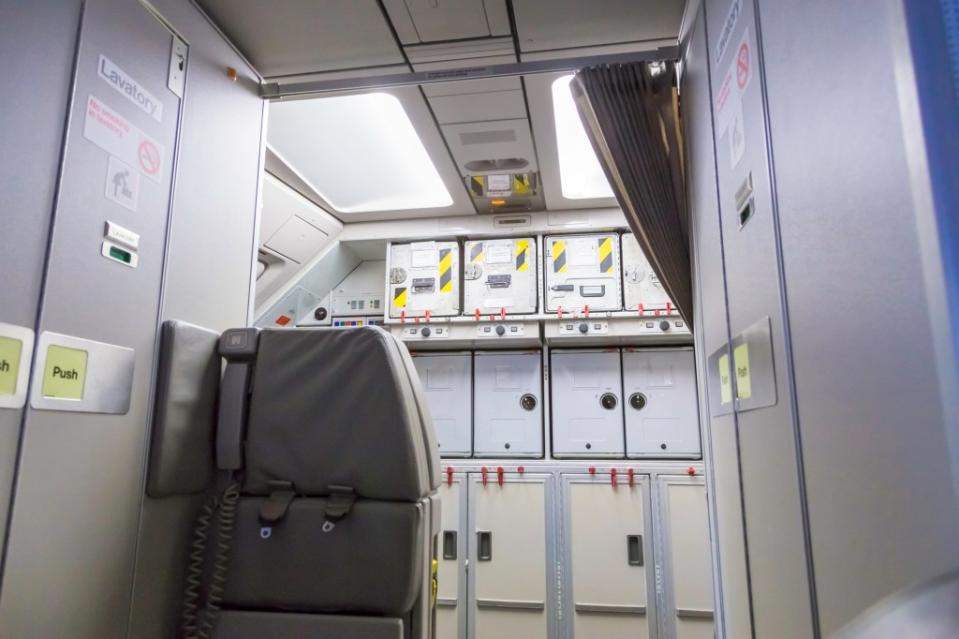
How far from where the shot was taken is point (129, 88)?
78.8 inches

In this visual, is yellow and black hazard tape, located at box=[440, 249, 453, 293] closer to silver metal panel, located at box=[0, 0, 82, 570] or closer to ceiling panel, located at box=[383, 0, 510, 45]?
ceiling panel, located at box=[383, 0, 510, 45]

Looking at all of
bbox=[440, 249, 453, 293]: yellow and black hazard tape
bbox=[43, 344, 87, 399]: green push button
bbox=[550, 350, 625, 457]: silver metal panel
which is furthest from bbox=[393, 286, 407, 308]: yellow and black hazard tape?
bbox=[43, 344, 87, 399]: green push button

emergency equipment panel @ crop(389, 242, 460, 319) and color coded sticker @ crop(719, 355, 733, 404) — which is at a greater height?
emergency equipment panel @ crop(389, 242, 460, 319)

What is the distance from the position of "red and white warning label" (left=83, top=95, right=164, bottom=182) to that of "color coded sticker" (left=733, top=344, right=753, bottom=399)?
2095 mm

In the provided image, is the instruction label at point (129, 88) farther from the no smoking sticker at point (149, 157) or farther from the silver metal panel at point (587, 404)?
the silver metal panel at point (587, 404)

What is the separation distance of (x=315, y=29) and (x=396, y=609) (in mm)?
2458

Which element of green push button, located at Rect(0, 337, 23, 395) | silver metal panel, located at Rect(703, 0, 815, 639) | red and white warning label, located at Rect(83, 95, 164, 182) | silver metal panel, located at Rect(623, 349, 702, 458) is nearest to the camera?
silver metal panel, located at Rect(703, 0, 815, 639)

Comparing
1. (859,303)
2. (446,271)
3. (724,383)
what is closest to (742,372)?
(724,383)

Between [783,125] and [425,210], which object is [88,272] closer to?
[783,125]

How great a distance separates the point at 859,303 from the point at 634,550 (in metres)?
3.75

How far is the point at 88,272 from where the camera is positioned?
178 centimetres

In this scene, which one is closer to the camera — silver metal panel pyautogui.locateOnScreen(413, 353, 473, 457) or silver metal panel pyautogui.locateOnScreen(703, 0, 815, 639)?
silver metal panel pyautogui.locateOnScreen(703, 0, 815, 639)

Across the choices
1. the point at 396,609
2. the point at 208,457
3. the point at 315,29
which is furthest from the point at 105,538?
the point at 315,29

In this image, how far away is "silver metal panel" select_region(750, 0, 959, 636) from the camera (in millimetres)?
795
